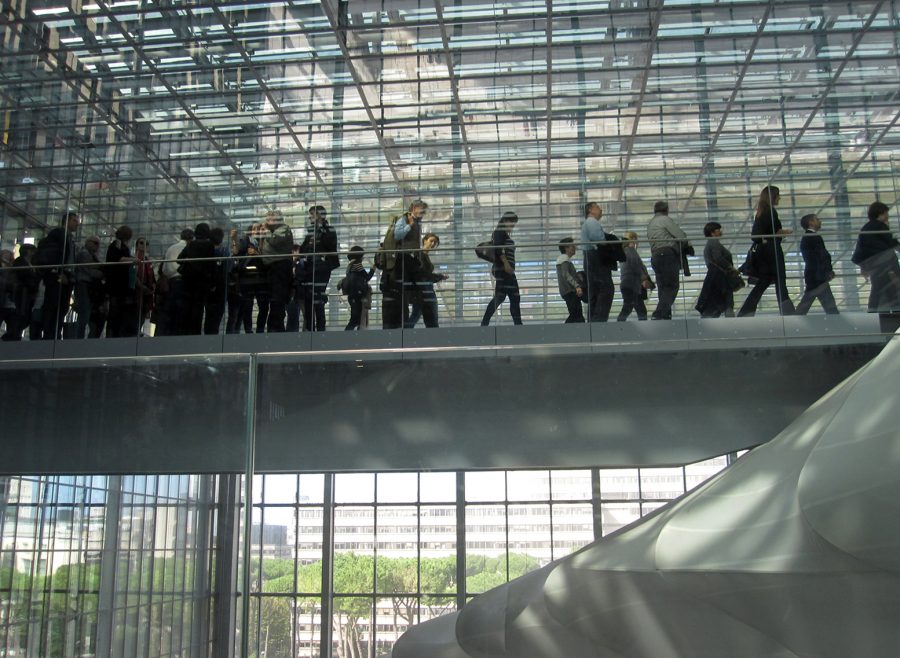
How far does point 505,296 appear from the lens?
1193cm

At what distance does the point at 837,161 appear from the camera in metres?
24.2

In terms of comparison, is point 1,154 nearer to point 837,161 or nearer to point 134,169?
point 134,169

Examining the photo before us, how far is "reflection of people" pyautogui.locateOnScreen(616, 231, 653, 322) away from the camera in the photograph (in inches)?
438

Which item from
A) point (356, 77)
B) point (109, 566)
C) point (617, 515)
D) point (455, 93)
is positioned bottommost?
point (109, 566)

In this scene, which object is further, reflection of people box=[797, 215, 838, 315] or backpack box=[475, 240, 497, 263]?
backpack box=[475, 240, 497, 263]

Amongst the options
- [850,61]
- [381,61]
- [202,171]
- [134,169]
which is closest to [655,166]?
[850,61]

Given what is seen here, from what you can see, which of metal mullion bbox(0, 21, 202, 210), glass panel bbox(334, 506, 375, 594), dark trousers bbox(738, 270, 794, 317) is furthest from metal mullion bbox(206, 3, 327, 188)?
glass panel bbox(334, 506, 375, 594)

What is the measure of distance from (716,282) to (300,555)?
7.07 metres

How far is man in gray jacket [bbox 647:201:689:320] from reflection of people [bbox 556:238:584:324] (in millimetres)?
939

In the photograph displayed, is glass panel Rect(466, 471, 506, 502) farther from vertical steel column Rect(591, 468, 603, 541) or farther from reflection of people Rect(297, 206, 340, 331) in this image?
reflection of people Rect(297, 206, 340, 331)

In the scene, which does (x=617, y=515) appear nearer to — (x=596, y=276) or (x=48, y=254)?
(x=596, y=276)

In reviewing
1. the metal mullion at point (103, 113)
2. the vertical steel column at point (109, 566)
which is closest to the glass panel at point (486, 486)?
the vertical steel column at point (109, 566)

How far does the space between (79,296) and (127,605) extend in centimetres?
748

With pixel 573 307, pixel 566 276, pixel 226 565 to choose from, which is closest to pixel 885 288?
pixel 573 307
